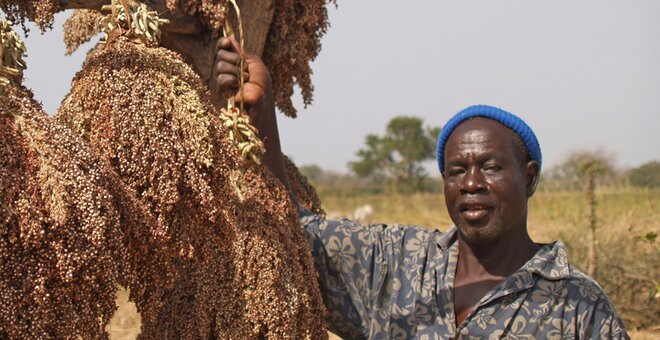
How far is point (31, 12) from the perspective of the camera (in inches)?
77.7

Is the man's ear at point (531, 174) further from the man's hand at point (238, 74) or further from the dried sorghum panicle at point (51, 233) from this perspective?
the dried sorghum panicle at point (51, 233)

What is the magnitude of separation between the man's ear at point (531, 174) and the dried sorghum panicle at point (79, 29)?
1479 millimetres

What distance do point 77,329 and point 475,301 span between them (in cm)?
155

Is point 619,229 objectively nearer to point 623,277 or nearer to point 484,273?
point 623,277

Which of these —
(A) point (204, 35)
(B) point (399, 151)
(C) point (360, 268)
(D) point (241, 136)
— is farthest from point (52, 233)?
(B) point (399, 151)

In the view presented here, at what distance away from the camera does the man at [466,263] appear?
2.64 metres

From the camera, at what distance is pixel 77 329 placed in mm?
1515

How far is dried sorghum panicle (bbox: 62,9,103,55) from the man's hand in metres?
0.62

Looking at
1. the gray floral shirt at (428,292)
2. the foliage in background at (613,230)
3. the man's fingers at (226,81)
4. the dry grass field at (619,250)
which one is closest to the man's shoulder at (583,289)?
the gray floral shirt at (428,292)

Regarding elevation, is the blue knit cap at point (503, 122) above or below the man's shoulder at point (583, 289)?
above

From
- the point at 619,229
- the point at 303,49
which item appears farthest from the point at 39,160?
the point at 619,229

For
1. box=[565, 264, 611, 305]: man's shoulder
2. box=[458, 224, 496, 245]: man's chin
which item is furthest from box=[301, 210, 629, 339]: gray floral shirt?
box=[458, 224, 496, 245]: man's chin

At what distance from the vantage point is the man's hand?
8.00 feet

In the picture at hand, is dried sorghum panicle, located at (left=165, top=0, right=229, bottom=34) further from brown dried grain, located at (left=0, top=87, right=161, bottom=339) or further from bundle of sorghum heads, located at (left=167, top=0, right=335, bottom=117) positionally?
brown dried grain, located at (left=0, top=87, right=161, bottom=339)
